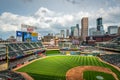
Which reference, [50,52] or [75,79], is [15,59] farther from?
[50,52]

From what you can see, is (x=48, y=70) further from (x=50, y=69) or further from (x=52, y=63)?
(x=52, y=63)

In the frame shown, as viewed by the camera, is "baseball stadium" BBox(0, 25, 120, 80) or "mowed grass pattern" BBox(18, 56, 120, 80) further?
"baseball stadium" BBox(0, 25, 120, 80)

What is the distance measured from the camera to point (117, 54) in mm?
64250

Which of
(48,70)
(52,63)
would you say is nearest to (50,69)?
(48,70)

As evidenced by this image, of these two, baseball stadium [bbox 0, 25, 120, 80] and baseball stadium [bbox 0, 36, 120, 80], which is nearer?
baseball stadium [bbox 0, 36, 120, 80]

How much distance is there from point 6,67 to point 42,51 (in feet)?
131

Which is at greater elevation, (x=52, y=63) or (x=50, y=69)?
(x=52, y=63)

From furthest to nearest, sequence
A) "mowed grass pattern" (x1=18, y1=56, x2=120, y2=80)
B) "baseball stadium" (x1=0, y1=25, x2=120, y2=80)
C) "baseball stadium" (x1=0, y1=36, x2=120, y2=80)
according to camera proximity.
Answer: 1. "baseball stadium" (x1=0, y1=25, x2=120, y2=80)
2. "mowed grass pattern" (x1=18, y1=56, x2=120, y2=80)
3. "baseball stadium" (x1=0, y1=36, x2=120, y2=80)

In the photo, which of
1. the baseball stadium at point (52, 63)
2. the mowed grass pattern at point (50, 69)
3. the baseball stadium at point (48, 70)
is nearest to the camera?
the baseball stadium at point (48, 70)

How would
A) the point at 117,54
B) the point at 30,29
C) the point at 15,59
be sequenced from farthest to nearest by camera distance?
the point at 30,29 < the point at 117,54 < the point at 15,59

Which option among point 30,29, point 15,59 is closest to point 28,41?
point 30,29

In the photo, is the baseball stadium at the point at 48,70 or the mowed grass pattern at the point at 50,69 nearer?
the baseball stadium at the point at 48,70

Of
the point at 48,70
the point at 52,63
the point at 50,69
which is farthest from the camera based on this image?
the point at 52,63

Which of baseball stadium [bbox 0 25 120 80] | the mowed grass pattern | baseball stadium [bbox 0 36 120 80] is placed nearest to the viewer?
baseball stadium [bbox 0 36 120 80]
